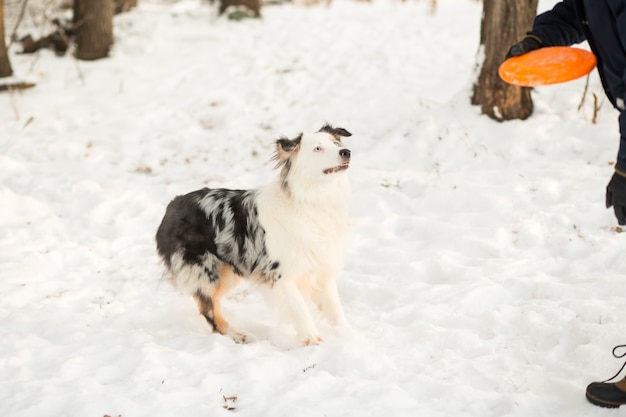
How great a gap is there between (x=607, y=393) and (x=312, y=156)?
91.4 inches

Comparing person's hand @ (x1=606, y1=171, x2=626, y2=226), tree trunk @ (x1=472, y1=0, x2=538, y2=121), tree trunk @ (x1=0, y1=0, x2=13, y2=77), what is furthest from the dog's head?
tree trunk @ (x1=0, y1=0, x2=13, y2=77)

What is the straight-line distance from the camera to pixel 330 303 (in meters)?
4.52

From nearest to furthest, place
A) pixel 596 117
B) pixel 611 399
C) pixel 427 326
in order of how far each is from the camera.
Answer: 1. pixel 611 399
2. pixel 427 326
3. pixel 596 117

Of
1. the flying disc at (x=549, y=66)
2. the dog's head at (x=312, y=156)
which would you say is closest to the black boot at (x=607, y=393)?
the flying disc at (x=549, y=66)

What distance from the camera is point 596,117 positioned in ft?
23.1

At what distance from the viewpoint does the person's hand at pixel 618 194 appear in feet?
9.68

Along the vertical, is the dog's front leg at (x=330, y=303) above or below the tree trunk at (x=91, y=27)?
below

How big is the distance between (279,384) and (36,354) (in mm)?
1734

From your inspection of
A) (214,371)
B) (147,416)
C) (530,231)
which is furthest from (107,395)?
(530,231)

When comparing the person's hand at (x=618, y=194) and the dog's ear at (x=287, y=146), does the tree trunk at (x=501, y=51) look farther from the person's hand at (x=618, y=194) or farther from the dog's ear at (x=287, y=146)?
the person's hand at (x=618, y=194)

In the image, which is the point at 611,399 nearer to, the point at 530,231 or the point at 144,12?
the point at 530,231

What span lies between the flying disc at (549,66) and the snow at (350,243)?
167 cm

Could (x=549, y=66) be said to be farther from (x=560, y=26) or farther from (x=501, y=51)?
(x=501, y=51)

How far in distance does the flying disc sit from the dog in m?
1.22
